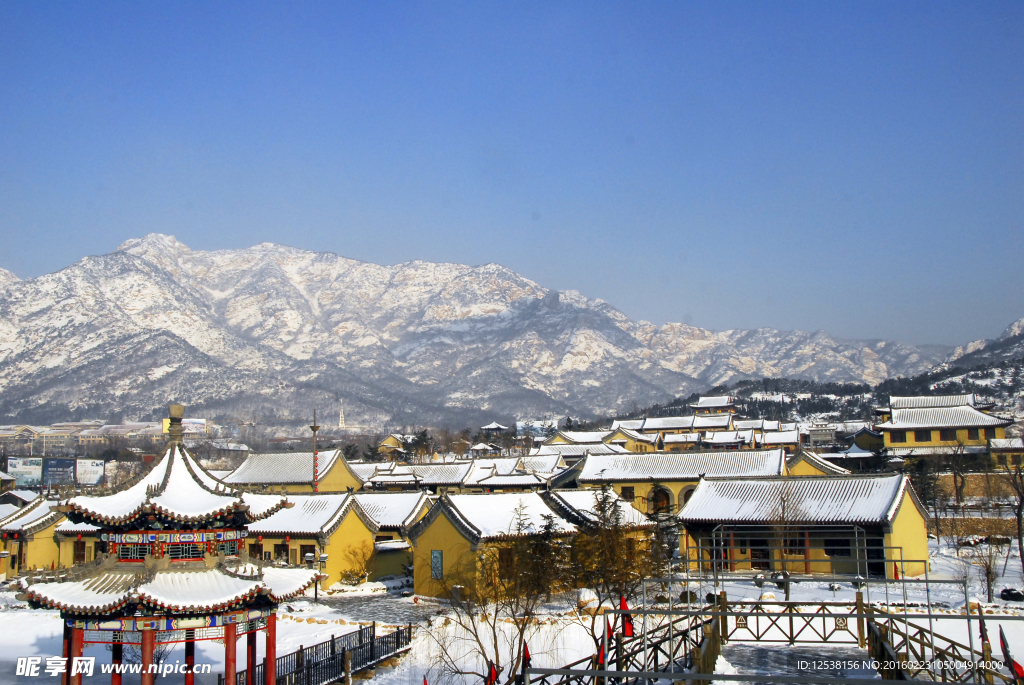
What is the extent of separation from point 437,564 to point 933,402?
59.3 metres

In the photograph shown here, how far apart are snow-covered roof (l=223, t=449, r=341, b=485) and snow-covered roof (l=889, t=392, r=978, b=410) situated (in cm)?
4785

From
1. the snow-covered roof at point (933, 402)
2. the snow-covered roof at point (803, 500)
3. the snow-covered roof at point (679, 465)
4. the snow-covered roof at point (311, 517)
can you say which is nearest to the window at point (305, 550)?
the snow-covered roof at point (311, 517)

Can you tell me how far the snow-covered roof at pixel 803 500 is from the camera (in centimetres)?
3120

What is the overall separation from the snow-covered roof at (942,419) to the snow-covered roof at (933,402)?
3.09ft

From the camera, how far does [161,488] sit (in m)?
15.8

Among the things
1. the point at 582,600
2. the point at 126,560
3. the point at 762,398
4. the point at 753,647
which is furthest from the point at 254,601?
the point at 762,398

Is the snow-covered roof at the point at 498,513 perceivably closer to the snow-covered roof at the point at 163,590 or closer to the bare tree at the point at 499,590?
the bare tree at the point at 499,590

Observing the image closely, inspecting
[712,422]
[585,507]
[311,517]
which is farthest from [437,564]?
[712,422]

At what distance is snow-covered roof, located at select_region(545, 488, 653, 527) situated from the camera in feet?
102

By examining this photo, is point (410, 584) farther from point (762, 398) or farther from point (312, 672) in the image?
point (762, 398)

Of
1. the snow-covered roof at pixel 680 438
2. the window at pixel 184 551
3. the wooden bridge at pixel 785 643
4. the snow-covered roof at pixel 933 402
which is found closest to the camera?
the wooden bridge at pixel 785 643

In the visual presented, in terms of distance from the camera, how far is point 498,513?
99.1 feet

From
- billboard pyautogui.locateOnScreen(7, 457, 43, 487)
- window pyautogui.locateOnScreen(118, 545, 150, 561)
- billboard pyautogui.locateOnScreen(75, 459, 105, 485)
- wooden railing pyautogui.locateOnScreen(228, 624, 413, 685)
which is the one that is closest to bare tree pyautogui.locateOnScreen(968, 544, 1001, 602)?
wooden railing pyautogui.locateOnScreen(228, 624, 413, 685)

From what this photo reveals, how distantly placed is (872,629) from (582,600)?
10118 millimetres
